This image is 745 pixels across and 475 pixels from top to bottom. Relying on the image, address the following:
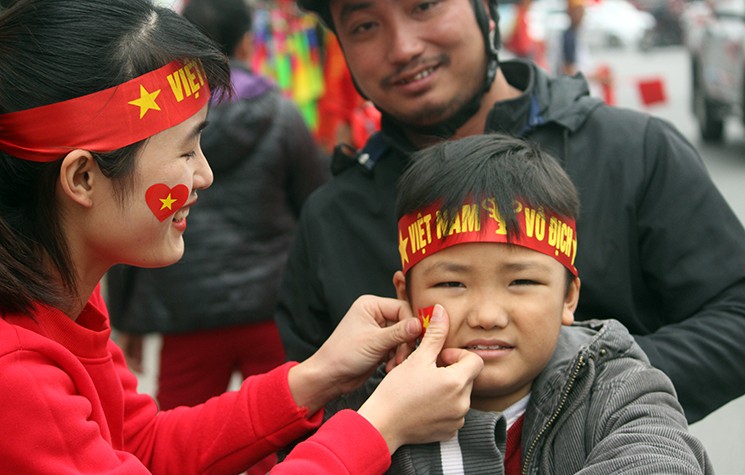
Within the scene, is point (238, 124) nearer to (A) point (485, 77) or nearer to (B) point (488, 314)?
(A) point (485, 77)

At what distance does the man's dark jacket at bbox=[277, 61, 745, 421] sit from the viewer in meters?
2.39

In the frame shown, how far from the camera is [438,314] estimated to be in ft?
6.99

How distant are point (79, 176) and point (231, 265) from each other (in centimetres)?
244

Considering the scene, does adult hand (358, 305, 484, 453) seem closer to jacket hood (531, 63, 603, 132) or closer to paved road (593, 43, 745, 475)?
jacket hood (531, 63, 603, 132)

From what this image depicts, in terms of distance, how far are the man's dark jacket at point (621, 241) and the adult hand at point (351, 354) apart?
268 millimetres

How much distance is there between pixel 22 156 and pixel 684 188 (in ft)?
4.98

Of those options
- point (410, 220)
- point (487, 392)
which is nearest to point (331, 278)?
point (410, 220)

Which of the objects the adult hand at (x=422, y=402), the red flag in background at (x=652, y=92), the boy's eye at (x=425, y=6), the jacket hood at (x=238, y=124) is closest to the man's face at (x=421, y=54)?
the boy's eye at (x=425, y=6)

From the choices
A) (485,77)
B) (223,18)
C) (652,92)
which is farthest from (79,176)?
(652,92)

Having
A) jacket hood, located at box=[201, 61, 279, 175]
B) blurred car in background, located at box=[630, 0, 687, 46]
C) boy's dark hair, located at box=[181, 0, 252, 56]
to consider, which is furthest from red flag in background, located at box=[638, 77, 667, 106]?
blurred car in background, located at box=[630, 0, 687, 46]

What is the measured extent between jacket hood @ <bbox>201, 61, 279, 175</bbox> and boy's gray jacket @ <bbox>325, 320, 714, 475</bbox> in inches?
94.3

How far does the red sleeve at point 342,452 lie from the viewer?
6.32 ft

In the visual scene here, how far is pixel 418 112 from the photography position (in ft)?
8.87

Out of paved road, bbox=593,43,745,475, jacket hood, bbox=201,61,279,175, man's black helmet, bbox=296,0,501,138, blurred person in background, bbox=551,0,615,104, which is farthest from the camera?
blurred person in background, bbox=551,0,615,104
